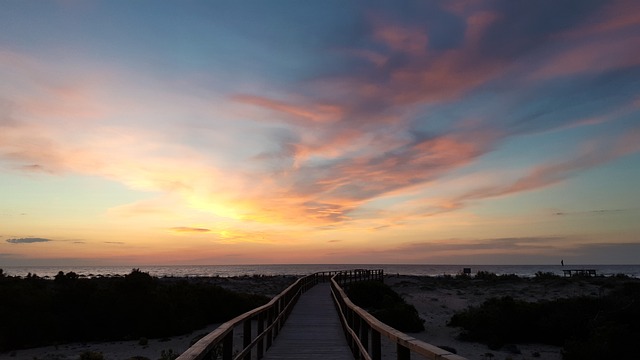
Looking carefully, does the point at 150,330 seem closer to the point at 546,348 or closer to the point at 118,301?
the point at 118,301

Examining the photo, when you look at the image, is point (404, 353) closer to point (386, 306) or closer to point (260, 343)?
point (260, 343)

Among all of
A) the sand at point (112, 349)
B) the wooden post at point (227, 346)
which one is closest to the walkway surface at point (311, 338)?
the sand at point (112, 349)

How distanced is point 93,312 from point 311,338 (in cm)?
1089

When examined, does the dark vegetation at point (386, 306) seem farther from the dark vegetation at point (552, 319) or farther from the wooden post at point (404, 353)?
the wooden post at point (404, 353)

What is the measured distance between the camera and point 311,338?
12086mm

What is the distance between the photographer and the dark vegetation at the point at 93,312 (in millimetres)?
17516

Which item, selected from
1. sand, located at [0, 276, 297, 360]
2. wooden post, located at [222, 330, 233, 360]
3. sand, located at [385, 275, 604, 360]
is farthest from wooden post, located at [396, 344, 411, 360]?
sand, located at [0, 276, 297, 360]

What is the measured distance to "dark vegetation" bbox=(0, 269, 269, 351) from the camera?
1752cm

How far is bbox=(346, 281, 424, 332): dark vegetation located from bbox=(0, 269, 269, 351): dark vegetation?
7.71m

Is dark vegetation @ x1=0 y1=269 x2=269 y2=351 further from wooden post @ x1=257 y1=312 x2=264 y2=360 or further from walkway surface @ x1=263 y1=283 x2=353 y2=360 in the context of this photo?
wooden post @ x1=257 y1=312 x2=264 y2=360

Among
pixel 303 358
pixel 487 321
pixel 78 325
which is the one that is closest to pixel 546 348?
pixel 487 321

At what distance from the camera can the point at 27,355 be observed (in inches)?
632

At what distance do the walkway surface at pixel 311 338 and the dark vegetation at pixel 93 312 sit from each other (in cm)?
484

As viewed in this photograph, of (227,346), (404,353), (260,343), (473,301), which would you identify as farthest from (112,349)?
(473,301)
